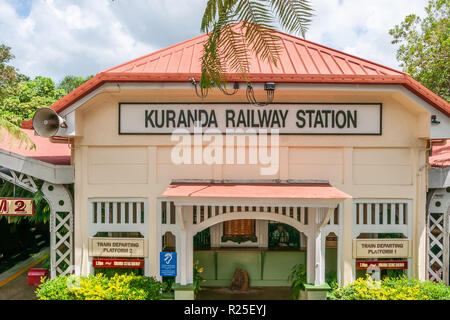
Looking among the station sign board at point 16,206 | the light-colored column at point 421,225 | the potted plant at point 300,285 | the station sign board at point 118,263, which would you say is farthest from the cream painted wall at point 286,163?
the station sign board at point 16,206

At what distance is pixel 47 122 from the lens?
22.0ft

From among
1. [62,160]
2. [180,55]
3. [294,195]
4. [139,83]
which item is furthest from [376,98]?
[62,160]

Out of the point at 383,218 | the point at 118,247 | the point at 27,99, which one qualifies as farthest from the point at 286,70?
the point at 27,99

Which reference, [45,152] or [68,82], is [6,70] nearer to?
[45,152]

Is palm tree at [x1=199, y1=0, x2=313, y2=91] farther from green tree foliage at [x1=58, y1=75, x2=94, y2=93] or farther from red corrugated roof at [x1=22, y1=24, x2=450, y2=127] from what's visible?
green tree foliage at [x1=58, y1=75, x2=94, y2=93]

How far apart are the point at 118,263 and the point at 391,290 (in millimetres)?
6221

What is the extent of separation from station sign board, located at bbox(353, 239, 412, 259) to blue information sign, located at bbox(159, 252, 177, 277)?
4288 mm

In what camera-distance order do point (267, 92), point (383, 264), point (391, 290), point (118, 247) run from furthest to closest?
1. point (118, 247)
2. point (383, 264)
3. point (267, 92)
4. point (391, 290)

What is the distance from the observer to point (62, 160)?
8.18 meters

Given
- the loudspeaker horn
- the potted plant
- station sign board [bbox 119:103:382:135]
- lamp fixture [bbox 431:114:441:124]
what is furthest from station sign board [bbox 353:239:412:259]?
the loudspeaker horn

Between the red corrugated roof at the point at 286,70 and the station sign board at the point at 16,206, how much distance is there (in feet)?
8.19

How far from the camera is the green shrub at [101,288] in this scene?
6266mm

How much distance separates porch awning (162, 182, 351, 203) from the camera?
6129 mm

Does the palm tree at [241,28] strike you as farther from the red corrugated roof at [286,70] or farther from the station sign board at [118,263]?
the station sign board at [118,263]
